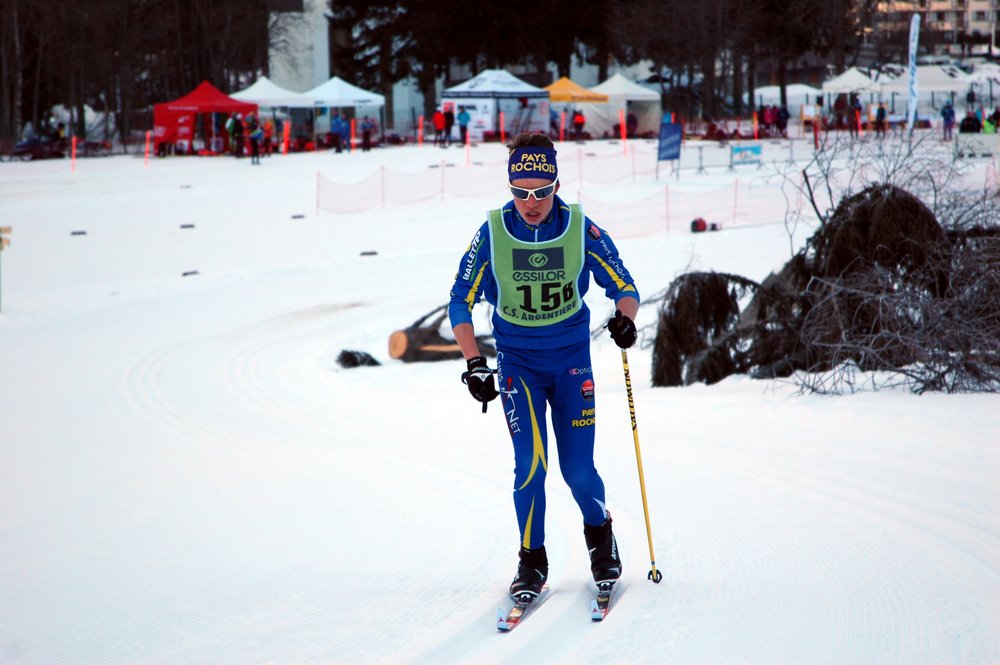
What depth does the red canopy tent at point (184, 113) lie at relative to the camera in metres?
42.3

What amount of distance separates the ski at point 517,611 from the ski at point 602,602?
27 cm

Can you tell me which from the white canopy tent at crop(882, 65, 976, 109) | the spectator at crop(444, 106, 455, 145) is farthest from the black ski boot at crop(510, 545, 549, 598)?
the white canopy tent at crop(882, 65, 976, 109)

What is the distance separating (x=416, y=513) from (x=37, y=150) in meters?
40.4

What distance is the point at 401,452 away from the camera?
854 cm

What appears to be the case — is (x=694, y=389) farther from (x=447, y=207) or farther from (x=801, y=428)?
(x=447, y=207)

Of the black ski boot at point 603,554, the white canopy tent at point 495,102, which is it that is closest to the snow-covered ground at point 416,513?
the black ski boot at point 603,554

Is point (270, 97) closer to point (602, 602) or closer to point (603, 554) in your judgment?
point (603, 554)

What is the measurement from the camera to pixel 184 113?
42.7 meters

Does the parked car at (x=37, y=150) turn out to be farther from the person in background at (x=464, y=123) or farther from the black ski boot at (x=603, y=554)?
the black ski boot at (x=603, y=554)

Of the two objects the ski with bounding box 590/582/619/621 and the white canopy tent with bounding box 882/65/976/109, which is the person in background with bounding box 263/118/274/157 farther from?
the ski with bounding box 590/582/619/621

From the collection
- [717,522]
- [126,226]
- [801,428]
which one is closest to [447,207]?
[126,226]

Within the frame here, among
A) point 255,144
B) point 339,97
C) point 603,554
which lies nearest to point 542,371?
point 603,554

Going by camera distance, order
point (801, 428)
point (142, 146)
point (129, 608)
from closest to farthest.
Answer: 1. point (129, 608)
2. point (801, 428)
3. point (142, 146)

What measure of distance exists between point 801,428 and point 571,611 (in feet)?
13.0
